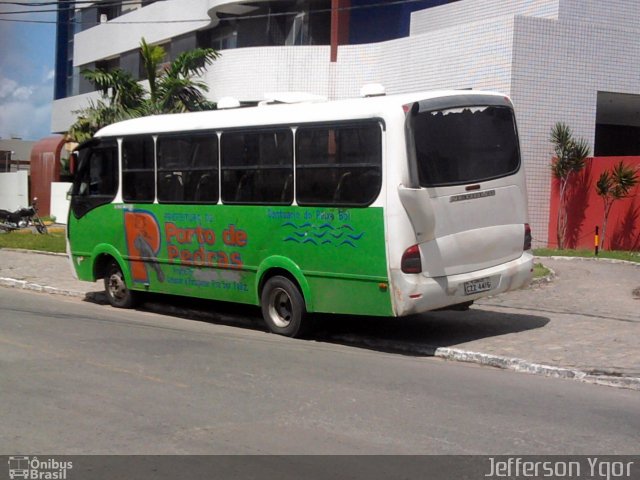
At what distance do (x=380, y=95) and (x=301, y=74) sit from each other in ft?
50.0

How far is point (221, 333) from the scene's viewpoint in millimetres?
11781

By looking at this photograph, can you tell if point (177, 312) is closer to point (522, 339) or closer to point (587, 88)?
point (522, 339)

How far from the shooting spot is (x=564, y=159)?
20.1 metres

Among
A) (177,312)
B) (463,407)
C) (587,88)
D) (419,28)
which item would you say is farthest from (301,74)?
(463,407)

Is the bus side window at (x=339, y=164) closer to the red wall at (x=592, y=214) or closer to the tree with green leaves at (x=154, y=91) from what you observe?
the red wall at (x=592, y=214)

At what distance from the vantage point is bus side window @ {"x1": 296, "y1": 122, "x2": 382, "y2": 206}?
32.8 feet

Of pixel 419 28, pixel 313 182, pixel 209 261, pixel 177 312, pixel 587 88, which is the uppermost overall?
pixel 419 28

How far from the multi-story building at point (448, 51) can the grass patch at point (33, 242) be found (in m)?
6.95

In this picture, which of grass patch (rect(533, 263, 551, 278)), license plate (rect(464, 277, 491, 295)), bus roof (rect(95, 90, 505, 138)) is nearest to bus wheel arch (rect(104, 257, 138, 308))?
bus roof (rect(95, 90, 505, 138))

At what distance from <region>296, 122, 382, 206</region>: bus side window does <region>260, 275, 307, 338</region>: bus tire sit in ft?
3.81

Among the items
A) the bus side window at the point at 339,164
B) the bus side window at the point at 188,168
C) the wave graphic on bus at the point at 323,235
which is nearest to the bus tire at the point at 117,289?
the bus side window at the point at 188,168

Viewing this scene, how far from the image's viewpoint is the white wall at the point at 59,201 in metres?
36.6

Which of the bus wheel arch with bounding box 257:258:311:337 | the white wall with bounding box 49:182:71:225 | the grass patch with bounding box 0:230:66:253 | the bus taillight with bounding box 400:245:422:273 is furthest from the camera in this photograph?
the white wall with bounding box 49:182:71:225

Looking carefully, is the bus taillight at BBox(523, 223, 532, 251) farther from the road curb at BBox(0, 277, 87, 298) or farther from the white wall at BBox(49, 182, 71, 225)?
the white wall at BBox(49, 182, 71, 225)
